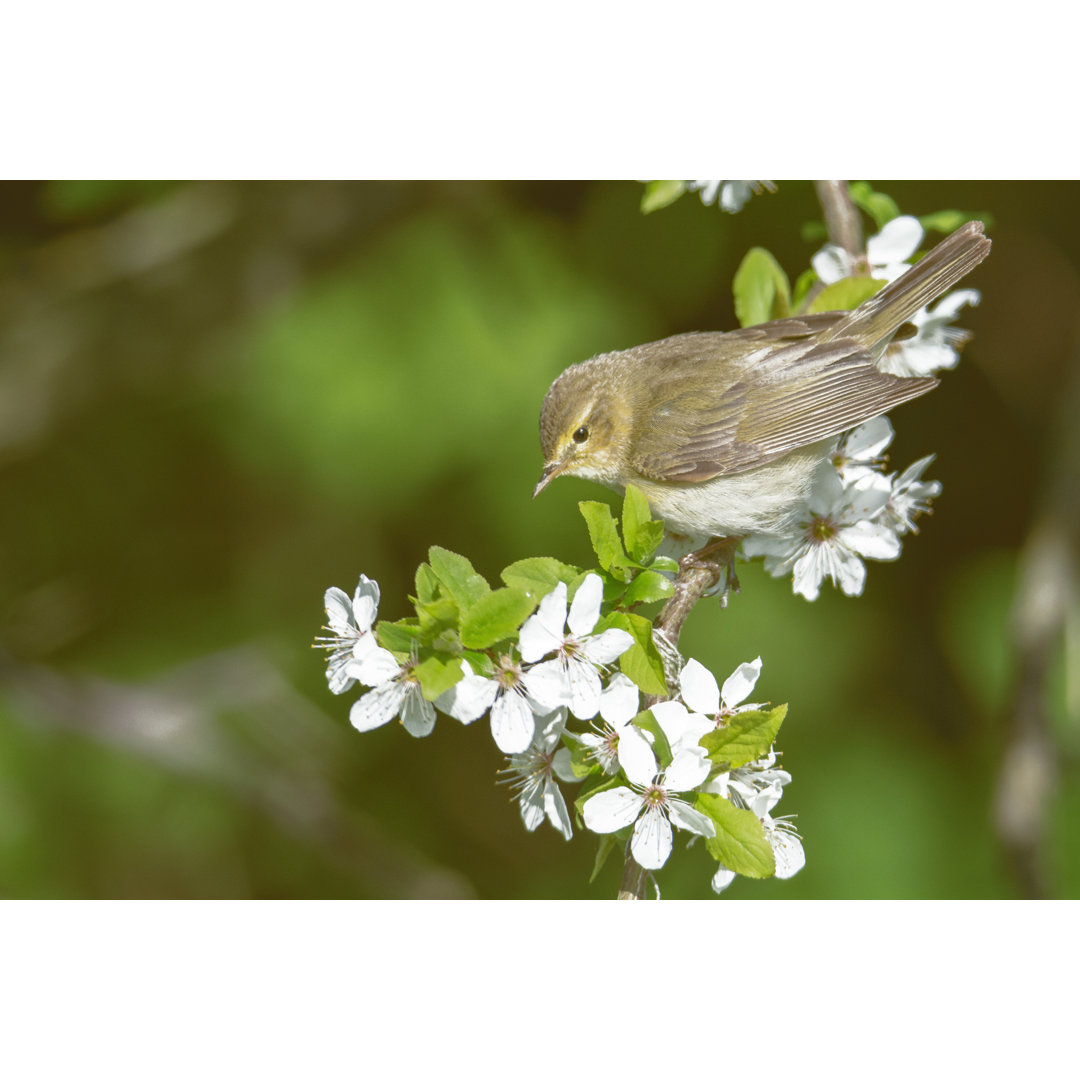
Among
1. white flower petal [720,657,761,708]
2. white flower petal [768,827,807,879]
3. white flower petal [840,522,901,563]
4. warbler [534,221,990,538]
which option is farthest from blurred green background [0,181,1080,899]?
white flower petal [720,657,761,708]

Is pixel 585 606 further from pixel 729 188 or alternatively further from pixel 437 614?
pixel 729 188

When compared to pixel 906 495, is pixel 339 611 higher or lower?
higher

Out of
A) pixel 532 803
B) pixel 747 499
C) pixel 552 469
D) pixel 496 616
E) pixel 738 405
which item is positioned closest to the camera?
pixel 496 616

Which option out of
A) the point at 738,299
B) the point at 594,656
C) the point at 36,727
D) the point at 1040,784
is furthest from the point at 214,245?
the point at 1040,784

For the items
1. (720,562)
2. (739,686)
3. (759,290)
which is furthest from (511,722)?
(759,290)

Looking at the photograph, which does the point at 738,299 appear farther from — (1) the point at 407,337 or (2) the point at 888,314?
(1) the point at 407,337

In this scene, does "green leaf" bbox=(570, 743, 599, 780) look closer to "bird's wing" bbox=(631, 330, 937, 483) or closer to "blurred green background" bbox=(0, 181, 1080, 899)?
"bird's wing" bbox=(631, 330, 937, 483)

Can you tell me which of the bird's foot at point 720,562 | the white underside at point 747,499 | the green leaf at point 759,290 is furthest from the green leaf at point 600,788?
the green leaf at point 759,290

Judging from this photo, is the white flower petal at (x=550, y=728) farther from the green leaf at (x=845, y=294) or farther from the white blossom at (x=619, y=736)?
the green leaf at (x=845, y=294)
